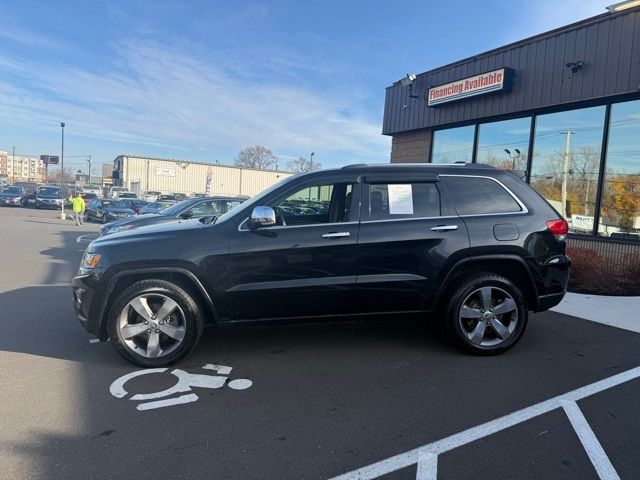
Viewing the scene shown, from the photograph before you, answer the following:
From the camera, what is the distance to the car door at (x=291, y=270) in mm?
4164

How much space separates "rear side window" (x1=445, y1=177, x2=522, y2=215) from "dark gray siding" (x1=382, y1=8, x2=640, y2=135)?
6493 mm

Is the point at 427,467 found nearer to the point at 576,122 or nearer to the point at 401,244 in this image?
the point at 401,244

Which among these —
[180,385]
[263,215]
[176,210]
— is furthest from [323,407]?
[176,210]

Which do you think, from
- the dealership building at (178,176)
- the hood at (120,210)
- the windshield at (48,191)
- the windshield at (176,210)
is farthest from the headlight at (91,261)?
the dealership building at (178,176)

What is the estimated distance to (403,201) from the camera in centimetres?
452

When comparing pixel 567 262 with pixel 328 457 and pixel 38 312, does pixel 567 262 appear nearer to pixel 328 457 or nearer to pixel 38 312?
pixel 328 457

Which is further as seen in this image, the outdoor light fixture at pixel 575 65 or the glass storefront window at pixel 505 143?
the glass storefront window at pixel 505 143

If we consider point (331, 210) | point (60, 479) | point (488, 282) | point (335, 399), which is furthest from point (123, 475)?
point (488, 282)

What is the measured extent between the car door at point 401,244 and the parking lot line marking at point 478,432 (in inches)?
52.6

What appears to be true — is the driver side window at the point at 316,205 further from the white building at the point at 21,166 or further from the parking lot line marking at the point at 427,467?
the white building at the point at 21,166

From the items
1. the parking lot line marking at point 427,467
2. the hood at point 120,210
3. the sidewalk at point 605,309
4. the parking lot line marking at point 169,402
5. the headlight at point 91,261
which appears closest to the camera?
the parking lot line marking at point 427,467

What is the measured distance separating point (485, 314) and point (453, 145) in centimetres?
1018

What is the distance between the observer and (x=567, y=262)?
4.71 meters

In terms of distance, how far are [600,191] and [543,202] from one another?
6.41m
